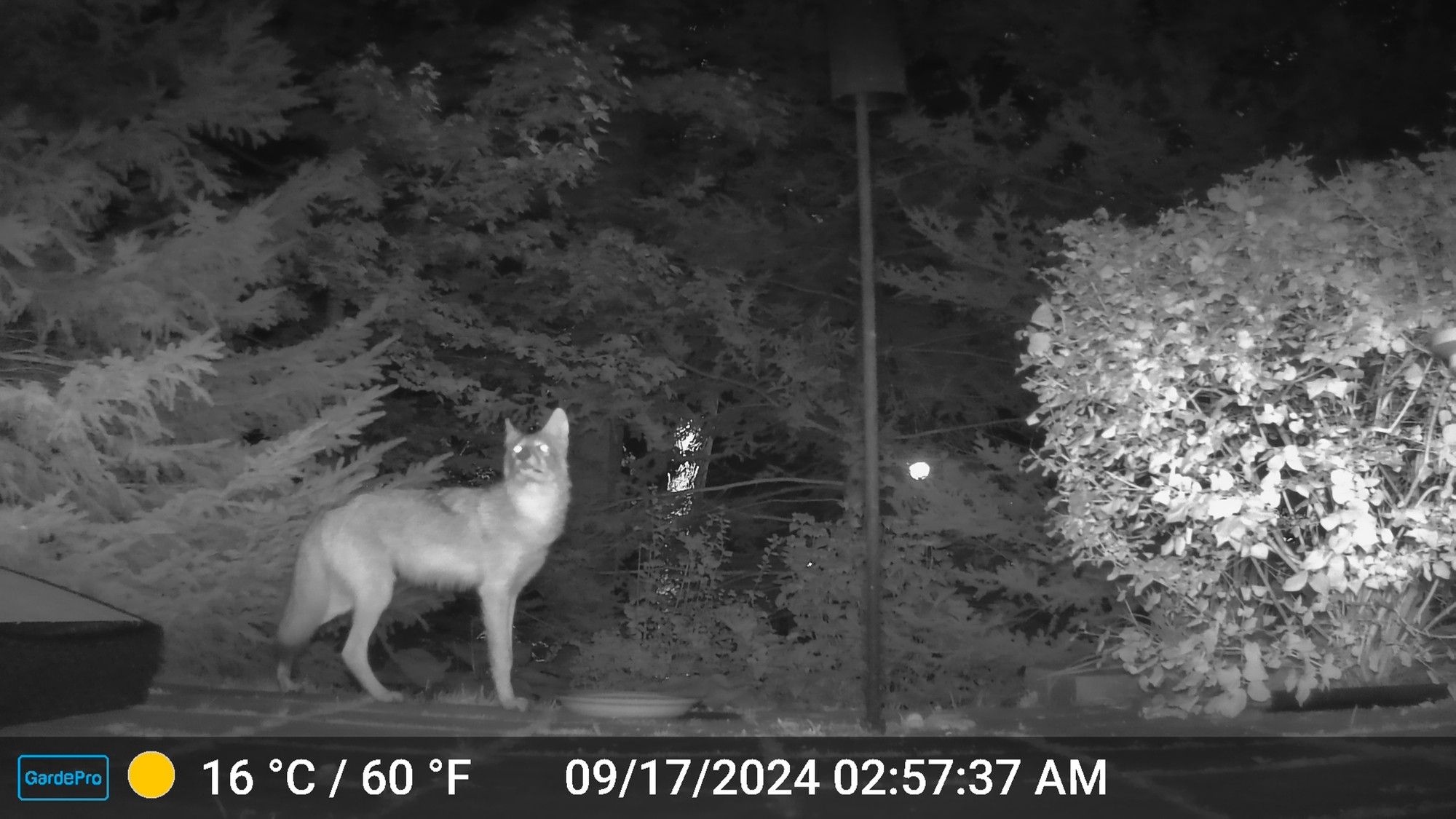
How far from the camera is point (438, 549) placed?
19.9 ft

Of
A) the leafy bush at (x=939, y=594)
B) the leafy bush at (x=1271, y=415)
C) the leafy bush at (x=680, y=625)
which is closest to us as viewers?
the leafy bush at (x=1271, y=415)

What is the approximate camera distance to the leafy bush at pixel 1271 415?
5.66 metres

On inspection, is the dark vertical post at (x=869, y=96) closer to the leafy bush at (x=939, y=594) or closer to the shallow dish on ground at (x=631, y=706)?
the shallow dish on ground at (x=631, y=706)

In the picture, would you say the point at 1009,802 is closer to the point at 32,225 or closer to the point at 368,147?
the point at 32,225

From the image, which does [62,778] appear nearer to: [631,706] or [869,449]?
[631,706]

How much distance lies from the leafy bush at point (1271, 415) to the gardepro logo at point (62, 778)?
4058 millimetres

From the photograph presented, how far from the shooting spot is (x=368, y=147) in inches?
387

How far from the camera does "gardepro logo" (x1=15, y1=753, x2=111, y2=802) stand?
3383mm

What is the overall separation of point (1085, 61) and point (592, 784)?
813 centimetres

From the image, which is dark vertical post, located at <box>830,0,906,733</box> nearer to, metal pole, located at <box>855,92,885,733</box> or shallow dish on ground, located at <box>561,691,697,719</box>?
metal pole, located at <box>855,92,885,733</box>

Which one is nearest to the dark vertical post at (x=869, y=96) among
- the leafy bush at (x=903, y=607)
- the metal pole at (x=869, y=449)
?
the metal pole at (x=869, y=449)

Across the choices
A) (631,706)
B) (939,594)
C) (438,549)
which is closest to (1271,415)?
(631,706)

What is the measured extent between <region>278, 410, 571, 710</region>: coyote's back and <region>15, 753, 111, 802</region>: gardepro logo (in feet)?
7.56
